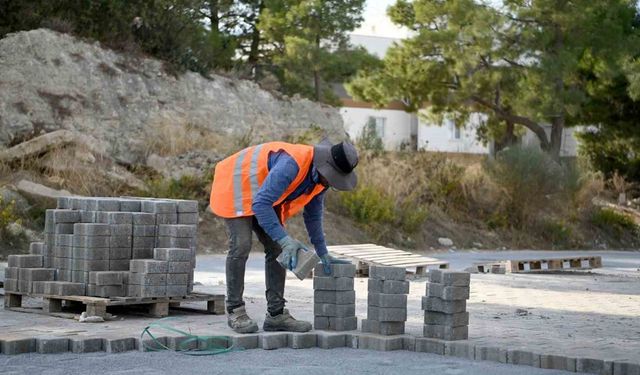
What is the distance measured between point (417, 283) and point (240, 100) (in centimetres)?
1495

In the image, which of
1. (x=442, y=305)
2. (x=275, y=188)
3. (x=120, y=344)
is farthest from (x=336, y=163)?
(x=120, y=344)

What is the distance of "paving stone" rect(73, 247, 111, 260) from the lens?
1023 cm

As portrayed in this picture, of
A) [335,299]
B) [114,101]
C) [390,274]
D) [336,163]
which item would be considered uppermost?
[114,101]

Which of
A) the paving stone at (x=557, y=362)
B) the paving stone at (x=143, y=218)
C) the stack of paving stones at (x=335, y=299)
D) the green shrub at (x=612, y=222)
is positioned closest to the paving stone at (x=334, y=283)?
the stack of paving stones at (x=335, y=299)

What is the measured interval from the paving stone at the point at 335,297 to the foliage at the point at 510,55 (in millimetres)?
24864

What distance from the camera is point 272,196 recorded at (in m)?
8.77

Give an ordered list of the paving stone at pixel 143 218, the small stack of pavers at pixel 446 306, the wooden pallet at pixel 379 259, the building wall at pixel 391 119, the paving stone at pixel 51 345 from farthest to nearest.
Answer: the building wall at pixel 391 119
the wooden pallet at pixel 379 259
the paving stone at pixel 143 218
the small stack of pavers at pixel 446 306
the paving stone at pixel 51 345

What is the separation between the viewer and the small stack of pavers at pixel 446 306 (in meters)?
8.96

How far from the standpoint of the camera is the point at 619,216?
99.6 feet

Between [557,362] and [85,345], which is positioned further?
[85,345]

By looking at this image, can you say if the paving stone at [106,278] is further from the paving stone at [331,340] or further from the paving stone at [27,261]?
the paving stone at [331,340]

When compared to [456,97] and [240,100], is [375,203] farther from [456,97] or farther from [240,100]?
[456,97]

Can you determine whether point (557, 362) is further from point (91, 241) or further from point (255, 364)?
point (91, 241)

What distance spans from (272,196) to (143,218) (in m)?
2.24
